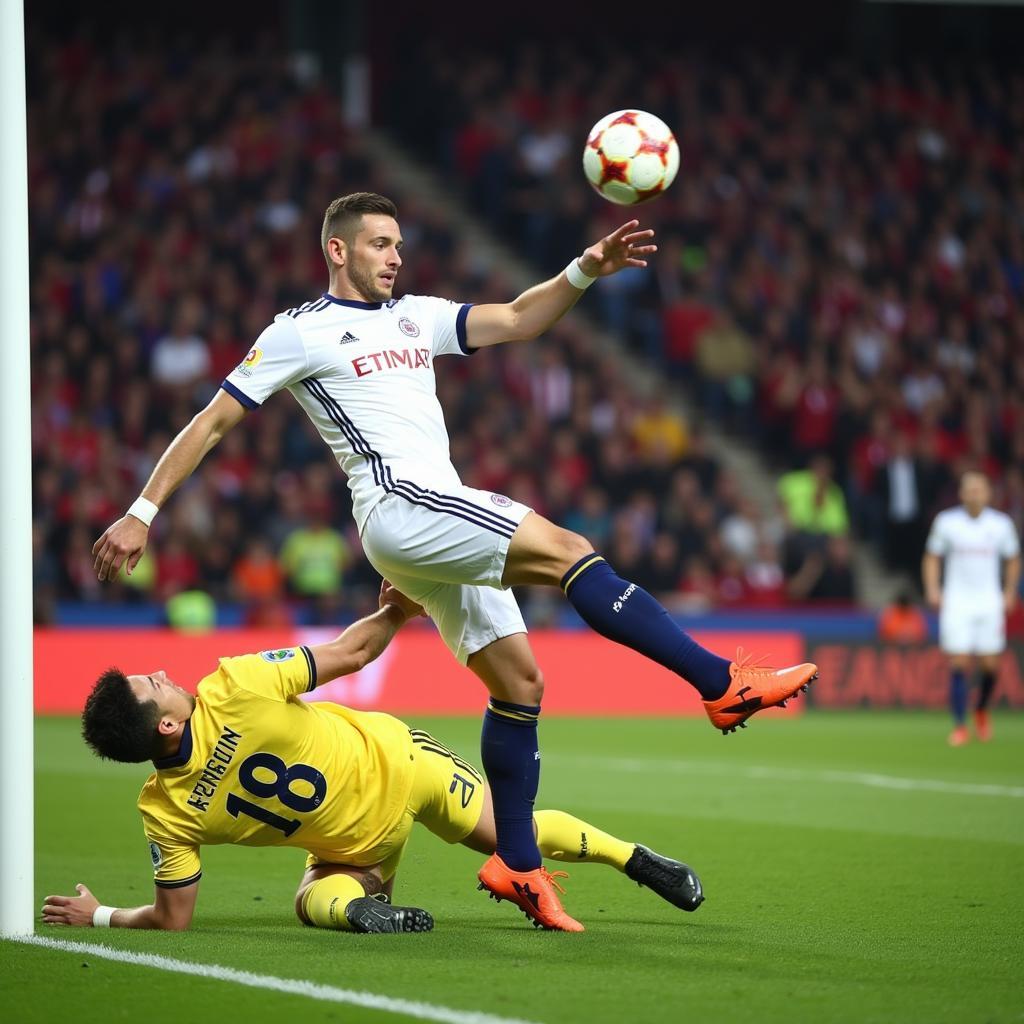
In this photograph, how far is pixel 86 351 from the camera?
18812mm

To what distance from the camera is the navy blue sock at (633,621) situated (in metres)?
5.32

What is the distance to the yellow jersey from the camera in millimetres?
5562

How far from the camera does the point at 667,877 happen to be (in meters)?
5.92

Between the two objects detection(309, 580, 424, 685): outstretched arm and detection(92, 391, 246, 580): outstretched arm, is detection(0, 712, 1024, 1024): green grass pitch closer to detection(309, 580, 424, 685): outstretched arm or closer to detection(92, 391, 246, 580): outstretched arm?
detection(309, 580, 424, 685): outstretched arm

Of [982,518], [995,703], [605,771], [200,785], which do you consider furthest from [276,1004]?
[995,703]

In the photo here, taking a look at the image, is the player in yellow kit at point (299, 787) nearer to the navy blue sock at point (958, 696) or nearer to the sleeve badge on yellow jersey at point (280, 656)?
the sleeve badge on yellow jersey at point (280, 656)

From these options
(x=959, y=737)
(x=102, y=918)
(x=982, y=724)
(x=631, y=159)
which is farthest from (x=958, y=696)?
(x=102, y=918)

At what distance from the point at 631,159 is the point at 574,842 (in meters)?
2.45

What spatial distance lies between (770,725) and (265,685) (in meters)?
11.8

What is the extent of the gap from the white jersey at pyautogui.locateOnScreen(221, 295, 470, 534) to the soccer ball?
85 centimetres

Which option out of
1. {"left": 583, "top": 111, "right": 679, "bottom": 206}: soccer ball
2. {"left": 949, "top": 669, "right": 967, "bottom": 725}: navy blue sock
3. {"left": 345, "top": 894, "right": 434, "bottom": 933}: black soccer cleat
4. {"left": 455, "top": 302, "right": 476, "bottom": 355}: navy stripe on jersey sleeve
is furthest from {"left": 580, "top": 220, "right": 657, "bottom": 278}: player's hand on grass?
{"left": 949, "top": 669, "right": 967, "bottom": 725}: navy blue sock

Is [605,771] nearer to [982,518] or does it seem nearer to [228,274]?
[982,518]

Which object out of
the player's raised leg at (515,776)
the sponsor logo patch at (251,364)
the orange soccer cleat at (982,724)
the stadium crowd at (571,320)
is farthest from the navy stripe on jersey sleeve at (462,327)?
the stadium crowd at (571,320)

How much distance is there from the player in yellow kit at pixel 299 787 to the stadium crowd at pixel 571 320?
1124 cm
